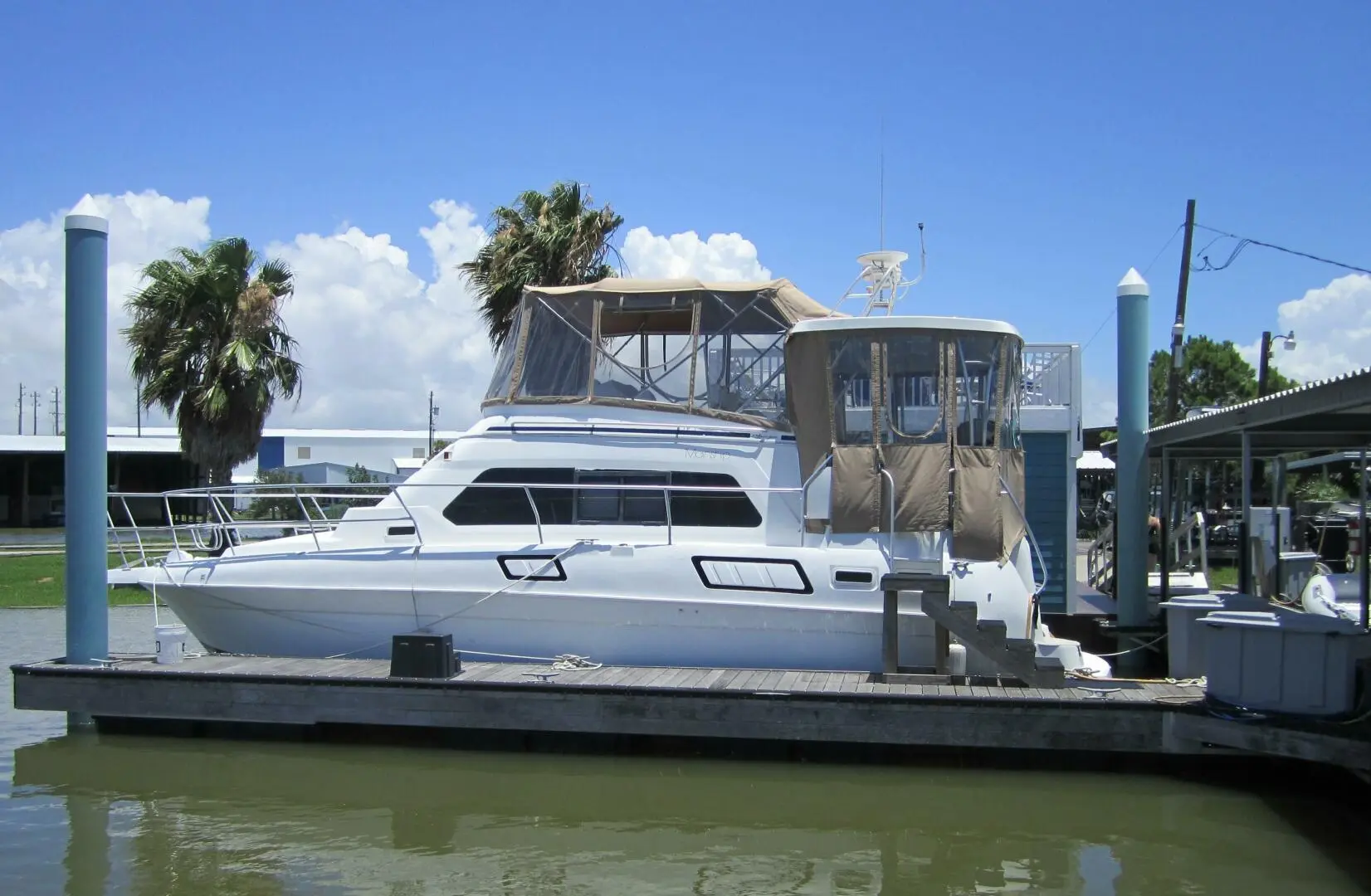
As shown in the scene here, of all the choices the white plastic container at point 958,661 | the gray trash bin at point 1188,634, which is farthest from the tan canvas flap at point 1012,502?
the gray trash bin at point 1188,634

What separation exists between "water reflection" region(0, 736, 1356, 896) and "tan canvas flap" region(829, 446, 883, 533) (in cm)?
199

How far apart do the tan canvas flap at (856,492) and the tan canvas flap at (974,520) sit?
2.10 ft

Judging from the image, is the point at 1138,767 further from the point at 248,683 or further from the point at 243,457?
the point at 243,457

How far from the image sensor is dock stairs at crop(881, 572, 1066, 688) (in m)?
8.70

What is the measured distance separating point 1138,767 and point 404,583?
239 inches

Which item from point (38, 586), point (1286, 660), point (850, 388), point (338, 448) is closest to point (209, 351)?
point (38, 586)

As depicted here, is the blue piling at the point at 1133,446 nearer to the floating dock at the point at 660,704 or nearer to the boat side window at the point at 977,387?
the boat side window at the point at 977,387

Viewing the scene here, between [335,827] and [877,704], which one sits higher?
[877,704]

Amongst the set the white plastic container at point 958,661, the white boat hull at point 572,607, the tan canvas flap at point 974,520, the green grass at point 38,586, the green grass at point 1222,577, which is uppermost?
the tan canvas flap at point 974,520

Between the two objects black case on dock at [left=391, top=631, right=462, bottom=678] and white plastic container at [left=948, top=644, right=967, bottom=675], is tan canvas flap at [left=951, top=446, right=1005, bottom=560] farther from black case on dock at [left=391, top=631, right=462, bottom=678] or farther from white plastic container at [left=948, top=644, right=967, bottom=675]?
black case on dock at [left=391, top=631, right=462, bottom=678]

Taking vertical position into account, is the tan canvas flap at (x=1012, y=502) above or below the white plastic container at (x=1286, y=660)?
above

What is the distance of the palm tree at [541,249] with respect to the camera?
58.2 ft

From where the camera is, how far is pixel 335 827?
7.47 m

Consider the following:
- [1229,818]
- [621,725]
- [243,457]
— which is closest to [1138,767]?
[1229,818]
